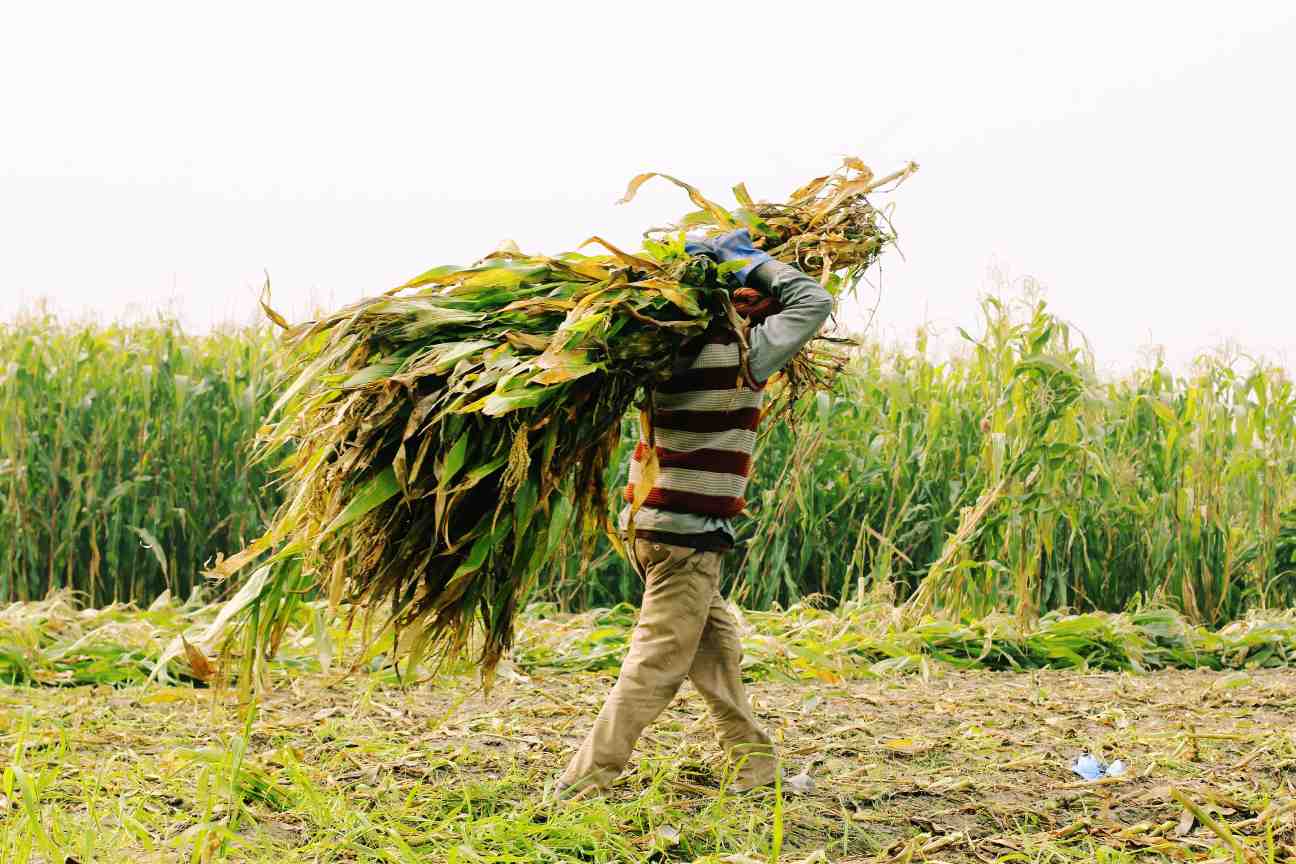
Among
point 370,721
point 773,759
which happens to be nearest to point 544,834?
point 773,759

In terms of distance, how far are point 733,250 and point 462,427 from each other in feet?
3.30

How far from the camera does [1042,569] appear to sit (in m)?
8.20

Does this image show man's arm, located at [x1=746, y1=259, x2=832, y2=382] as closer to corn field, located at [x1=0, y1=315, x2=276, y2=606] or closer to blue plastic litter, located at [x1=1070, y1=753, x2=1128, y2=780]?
blue plastic litter, located at [x1=1070, y1=753, x2=1128, y2=780]

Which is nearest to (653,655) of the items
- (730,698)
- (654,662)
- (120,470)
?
(654,662)

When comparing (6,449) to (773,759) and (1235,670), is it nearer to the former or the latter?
(773,759)

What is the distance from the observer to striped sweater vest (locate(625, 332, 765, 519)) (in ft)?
12.0

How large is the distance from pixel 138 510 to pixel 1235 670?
6903 millimetres

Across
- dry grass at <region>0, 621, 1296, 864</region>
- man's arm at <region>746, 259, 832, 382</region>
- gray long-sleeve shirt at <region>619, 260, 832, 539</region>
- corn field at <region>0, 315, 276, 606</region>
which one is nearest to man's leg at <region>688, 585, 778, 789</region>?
dry grass at <region>0, 621, 1296, 864</region>

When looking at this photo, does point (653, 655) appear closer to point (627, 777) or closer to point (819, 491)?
point (627, 777)

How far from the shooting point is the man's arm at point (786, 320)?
140 inches

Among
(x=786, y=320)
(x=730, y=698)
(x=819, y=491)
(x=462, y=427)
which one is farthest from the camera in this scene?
(x=819, y=491)

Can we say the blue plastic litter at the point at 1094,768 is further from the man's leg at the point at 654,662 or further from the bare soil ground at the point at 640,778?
the man's leg at the point at 654,662

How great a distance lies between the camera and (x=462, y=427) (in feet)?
11.1

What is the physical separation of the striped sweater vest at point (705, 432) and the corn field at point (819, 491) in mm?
4050
